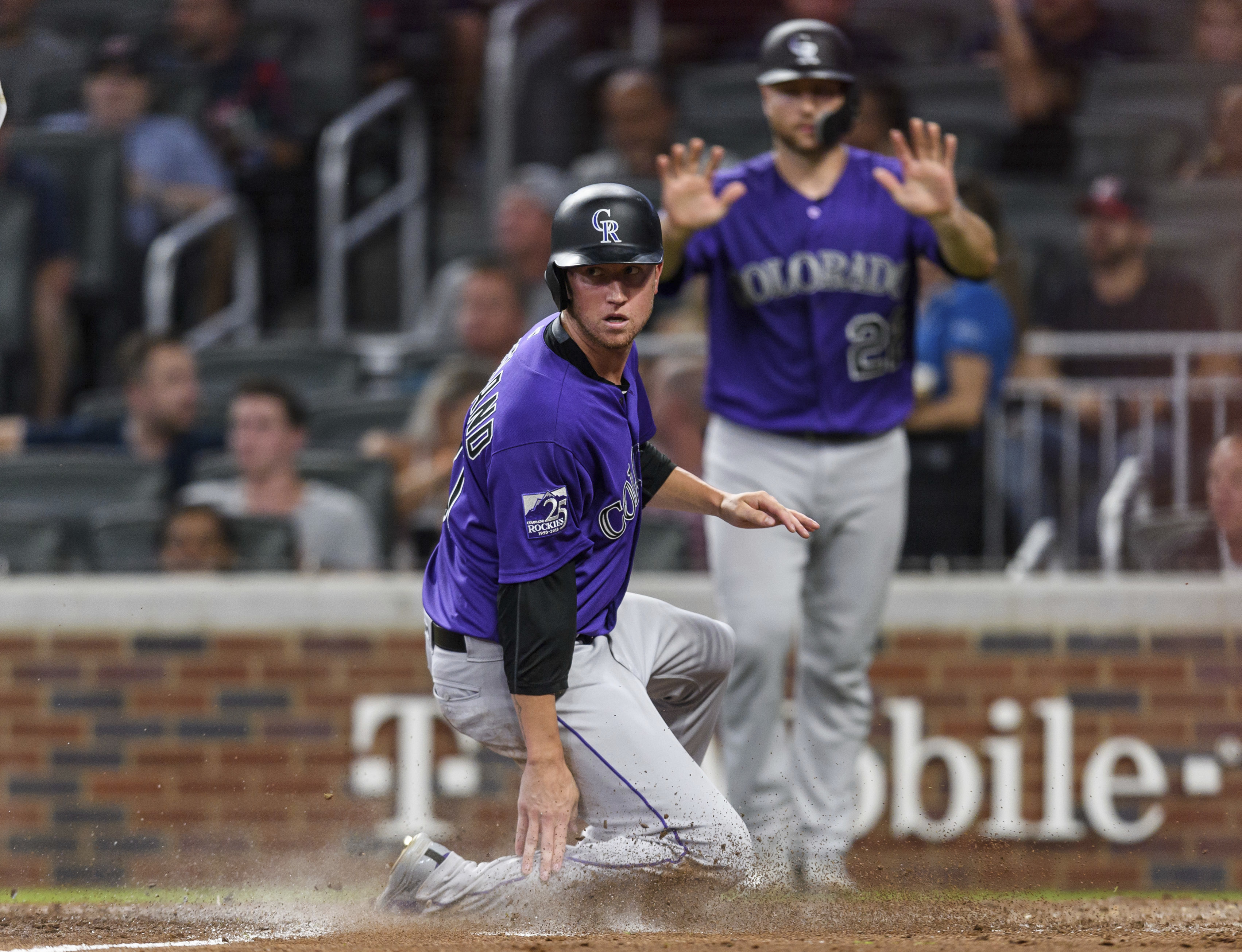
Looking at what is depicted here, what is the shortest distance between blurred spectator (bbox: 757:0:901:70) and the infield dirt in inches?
203

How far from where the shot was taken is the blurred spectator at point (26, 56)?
361 inches

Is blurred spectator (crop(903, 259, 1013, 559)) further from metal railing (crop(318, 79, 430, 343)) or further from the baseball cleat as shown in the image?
metal railing (crop(318, 79, 430, 343))

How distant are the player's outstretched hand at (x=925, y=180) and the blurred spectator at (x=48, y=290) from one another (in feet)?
15.6

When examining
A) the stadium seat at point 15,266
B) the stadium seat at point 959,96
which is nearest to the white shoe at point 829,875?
the stadium seat at point 959,96

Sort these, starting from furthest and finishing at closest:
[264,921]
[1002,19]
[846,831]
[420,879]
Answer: [1002,19] < [846,831] < [264,921] < [420,879]

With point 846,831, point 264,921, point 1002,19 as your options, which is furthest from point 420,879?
point 1002,19

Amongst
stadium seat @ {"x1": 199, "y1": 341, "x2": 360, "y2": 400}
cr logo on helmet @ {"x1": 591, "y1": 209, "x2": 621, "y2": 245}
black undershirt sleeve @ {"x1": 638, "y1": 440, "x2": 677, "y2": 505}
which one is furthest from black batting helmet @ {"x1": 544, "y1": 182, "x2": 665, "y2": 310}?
stadium seat @ {"x1": 199, "y1": 341, "x2": 360, "y2": 400}

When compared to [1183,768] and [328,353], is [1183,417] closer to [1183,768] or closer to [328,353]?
[1183,768]

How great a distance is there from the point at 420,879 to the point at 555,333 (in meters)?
1.37

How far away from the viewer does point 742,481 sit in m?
4.75

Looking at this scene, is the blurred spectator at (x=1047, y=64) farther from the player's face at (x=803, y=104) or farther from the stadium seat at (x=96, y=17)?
the stadium seat at (x=96, y=17)

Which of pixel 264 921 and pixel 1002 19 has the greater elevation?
pixel 1002 19

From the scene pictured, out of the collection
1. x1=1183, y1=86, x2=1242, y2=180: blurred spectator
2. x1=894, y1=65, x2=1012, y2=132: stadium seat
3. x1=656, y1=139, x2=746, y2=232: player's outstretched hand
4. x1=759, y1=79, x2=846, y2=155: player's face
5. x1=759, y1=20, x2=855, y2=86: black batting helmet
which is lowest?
x1=656, y1=139, x2=746, y2=232: player's outstretched hand

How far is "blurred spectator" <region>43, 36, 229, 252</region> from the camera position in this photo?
8531 mm
